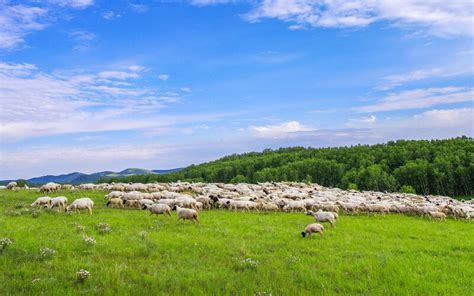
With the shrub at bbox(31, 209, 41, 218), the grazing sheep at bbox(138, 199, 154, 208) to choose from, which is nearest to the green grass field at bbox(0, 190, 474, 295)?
the shrub at bbox(31, 209, 41, 218)

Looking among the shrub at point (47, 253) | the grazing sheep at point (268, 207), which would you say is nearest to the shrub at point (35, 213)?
the shrub at point (47, 253)

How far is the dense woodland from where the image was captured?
114m

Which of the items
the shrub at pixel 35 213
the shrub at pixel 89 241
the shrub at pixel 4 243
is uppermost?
the shrub at pixel 35 213

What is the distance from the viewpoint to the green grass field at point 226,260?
40.2 feet

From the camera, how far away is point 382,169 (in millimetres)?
130625

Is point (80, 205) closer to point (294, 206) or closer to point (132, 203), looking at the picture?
point (132, 203)

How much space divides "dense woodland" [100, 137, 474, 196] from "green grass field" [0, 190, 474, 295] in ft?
282

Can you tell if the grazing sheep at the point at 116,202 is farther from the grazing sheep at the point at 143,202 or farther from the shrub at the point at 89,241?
the shrub at the point at 89,241

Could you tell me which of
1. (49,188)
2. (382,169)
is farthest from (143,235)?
(382,169)

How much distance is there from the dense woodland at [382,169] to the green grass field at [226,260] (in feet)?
282

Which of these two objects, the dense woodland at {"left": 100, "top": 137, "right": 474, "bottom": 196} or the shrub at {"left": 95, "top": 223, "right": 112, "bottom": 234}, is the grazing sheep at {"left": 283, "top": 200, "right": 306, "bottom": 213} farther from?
the dense woodland at {"left": 100, "top": 137, "right": 474, "bottom": 196}

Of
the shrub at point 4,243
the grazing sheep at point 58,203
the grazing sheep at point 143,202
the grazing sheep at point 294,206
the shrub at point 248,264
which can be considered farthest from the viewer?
the grazing sheep at point 294,206

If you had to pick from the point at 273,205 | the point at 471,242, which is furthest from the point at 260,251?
the point at 273,205

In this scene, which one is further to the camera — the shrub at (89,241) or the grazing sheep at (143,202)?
the grazing sheep at (143,202)
